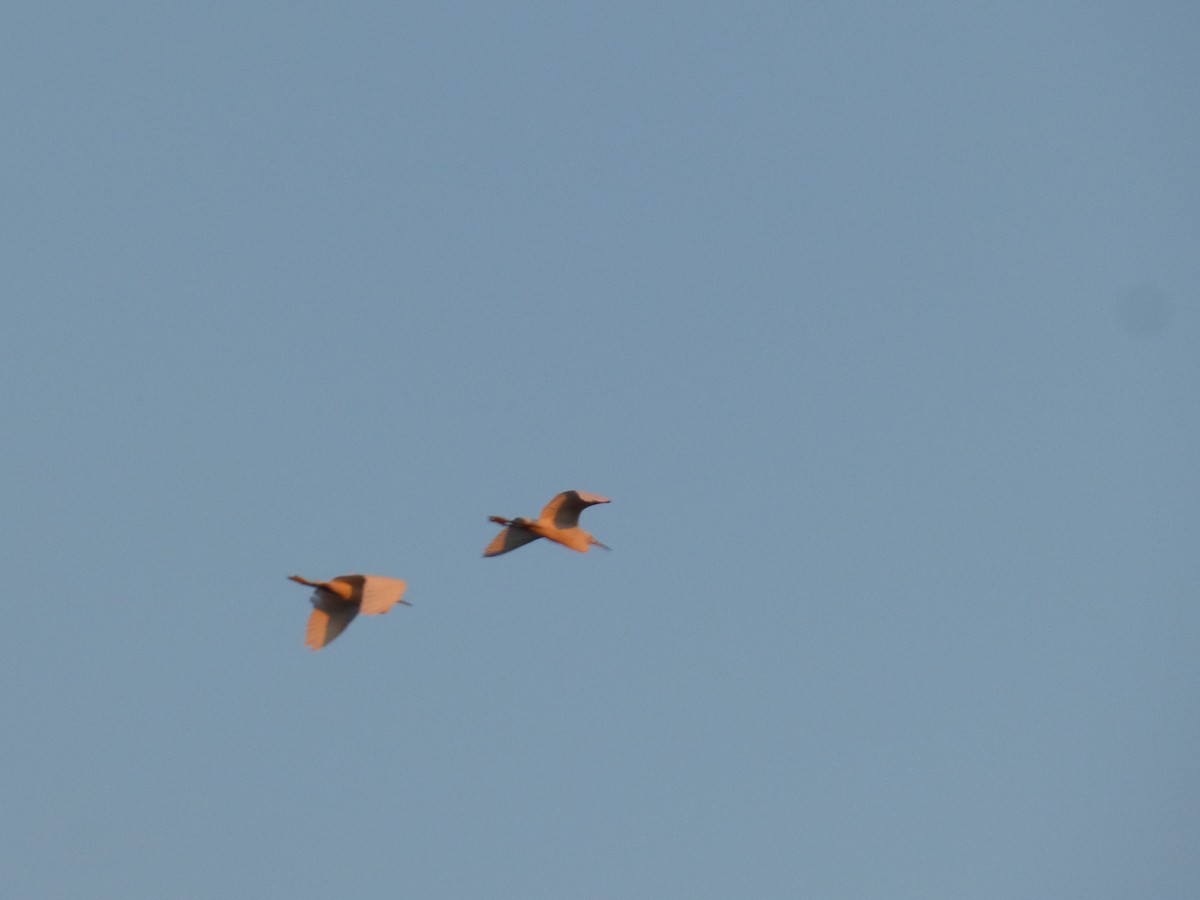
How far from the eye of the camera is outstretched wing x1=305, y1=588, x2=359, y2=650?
53875mm

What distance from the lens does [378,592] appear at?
54.8 m

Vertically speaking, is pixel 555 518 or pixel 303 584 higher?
pixel 555 518

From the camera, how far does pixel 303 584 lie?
5434 cm

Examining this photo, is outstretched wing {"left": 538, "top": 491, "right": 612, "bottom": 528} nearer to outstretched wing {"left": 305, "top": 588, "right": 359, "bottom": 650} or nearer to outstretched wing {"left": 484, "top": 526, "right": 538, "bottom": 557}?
outstretched wing {"left": 484, "top": 526, "right": 538, "bottom": 557}

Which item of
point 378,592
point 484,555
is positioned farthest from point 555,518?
point 378,592

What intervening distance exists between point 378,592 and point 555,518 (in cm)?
787

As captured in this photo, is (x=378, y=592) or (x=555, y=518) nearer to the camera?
(x=378, y=592)

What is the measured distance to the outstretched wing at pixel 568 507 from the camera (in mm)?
60125

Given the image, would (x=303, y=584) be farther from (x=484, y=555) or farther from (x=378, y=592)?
A: (x=484, y=555)

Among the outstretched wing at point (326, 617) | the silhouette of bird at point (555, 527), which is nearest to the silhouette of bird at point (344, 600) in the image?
the outstretched wing at point (326, 617)

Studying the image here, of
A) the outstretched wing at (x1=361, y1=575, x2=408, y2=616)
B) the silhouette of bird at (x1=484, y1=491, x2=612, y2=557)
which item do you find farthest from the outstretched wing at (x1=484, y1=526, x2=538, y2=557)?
the outstretched wing at (x1=361, y1=575, x2=408, y2=616)

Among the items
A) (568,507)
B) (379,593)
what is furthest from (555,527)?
(379,593)

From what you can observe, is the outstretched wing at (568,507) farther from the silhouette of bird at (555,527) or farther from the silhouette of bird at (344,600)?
the silhouette of bird at (344,600)

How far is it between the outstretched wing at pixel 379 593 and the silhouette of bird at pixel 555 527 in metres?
5.05
